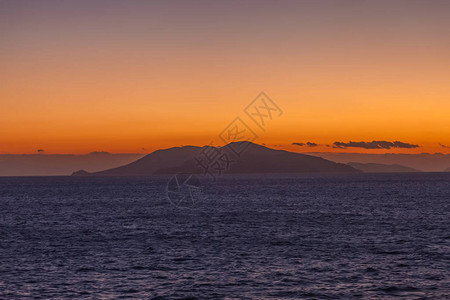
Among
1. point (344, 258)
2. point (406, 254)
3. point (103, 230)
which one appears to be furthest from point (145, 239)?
point (406, 254)

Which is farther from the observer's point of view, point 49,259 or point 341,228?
point 341,228

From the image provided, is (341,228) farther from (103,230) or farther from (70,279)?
(70,279)

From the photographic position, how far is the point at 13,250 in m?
51.4

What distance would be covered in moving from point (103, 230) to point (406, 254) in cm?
4148

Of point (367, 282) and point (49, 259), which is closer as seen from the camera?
point (367, 282)

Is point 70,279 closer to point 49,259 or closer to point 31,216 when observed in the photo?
point 49,259

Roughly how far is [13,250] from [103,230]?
1854cm

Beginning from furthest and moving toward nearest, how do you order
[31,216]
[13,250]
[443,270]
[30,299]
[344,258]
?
[31,216] → [13,250] → [344,258] → [443,270] → [30,299]

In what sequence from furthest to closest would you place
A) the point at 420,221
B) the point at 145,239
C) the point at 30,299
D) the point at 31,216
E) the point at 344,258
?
the point at 31,216
the point at 420,221
the point at 145,239
the point at 344,258
the point at 30,299

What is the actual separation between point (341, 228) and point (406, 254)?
21.4m

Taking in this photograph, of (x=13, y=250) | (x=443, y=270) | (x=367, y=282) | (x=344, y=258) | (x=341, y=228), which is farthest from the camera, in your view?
(x=341, y=228)

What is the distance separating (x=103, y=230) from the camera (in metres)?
69.2

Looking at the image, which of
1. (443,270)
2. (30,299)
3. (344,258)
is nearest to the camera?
(30,299)

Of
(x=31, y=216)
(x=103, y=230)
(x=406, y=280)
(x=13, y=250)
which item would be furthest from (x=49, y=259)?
(x=31, y=216)
